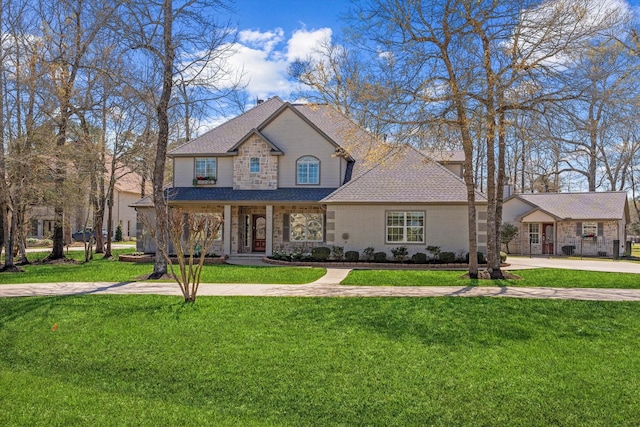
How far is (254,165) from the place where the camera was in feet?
73.9

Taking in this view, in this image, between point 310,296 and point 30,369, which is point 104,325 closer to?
point 30,369

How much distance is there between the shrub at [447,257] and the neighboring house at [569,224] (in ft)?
39.8

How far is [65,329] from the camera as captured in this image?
812 centimetres

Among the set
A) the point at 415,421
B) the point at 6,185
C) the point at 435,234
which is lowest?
the point at 415,421

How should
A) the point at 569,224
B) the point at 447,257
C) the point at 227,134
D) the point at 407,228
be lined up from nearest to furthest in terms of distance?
the point at 447,257 < the point at 407,228 < the point at 227,134 < the point at 569,224

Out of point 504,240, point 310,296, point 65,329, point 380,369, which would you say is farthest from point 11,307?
point 504,240

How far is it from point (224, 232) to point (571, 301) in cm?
1566

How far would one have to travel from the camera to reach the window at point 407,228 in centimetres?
1989

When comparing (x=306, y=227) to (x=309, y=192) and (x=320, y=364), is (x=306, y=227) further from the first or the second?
(x=320, y=364)

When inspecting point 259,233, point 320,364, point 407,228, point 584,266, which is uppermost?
point 407,228

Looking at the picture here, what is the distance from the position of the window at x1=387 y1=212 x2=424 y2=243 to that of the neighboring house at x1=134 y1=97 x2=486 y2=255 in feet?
0.14

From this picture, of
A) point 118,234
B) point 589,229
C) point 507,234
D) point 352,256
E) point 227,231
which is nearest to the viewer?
point 352,256

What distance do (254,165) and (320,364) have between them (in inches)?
672

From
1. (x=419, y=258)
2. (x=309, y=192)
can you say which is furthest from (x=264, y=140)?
(x=419, y=258)
